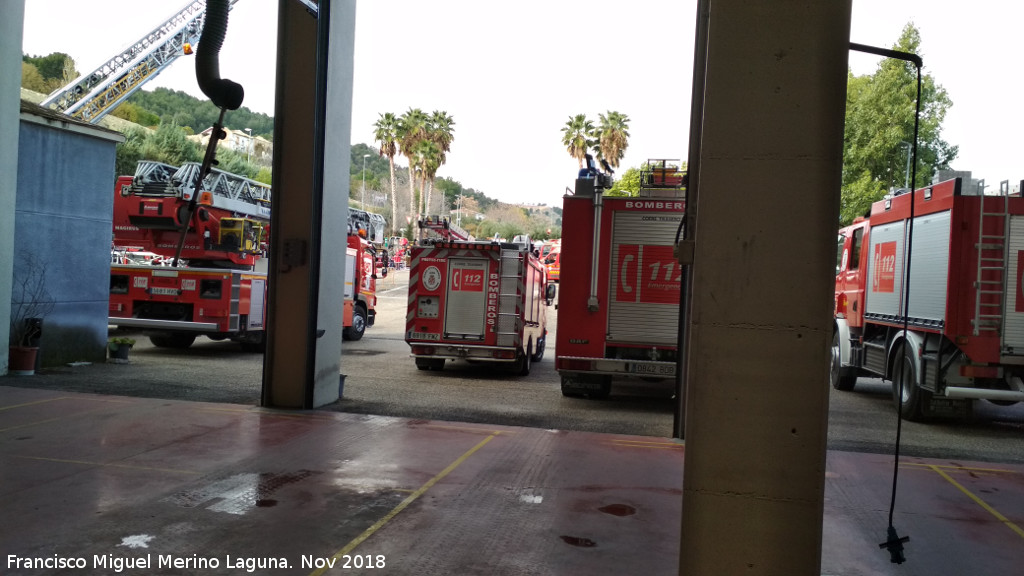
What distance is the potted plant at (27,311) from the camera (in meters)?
11.5

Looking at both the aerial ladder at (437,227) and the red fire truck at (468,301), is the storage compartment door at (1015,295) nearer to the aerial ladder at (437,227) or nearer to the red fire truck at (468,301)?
the red fire truck at (468,301)

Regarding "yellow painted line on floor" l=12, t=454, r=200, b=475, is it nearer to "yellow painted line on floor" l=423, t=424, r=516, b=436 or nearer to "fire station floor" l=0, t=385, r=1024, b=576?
"fire station floor" l=0, t=385, r=1024, b=576

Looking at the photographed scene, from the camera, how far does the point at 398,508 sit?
19.0 feet

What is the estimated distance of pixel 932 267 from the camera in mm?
10547

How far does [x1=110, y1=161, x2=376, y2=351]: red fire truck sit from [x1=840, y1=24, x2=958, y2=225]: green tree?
24959mm

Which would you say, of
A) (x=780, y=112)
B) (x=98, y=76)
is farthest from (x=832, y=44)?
(x=98, y=76)

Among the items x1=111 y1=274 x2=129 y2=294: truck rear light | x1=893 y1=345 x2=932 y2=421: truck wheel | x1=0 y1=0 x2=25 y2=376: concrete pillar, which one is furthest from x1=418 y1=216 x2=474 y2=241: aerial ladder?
x1=893 y1=345 x2=932 y2=421: truck wheel

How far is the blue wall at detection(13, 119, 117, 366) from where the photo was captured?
39.2ft

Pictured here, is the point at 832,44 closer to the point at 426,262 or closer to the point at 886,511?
the point at 886,511

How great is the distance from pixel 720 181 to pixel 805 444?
1.22 meters

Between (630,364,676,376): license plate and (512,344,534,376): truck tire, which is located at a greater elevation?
(630,364,676,376): license plate

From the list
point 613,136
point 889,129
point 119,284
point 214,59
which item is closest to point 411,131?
point 613,136

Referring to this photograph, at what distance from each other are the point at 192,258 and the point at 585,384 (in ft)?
30.4

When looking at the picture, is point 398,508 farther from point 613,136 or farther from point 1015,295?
point 613,136
